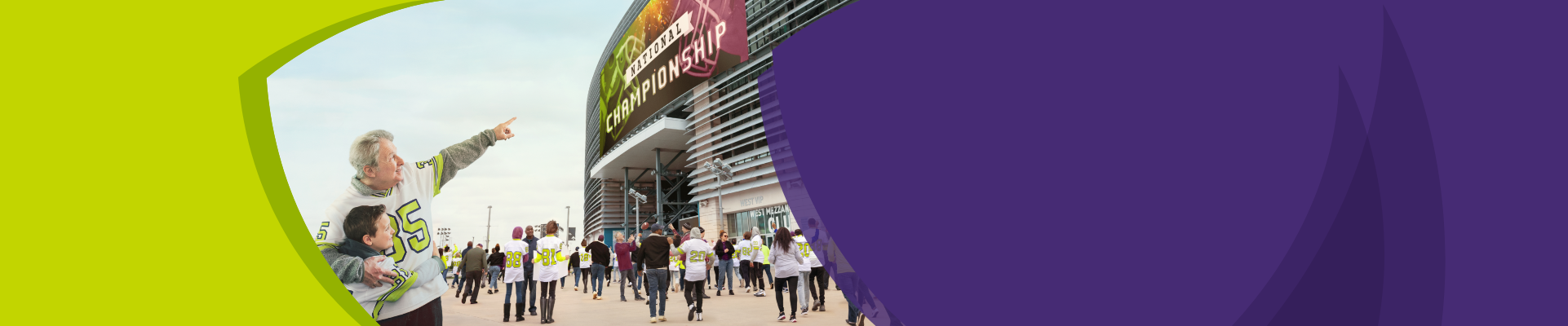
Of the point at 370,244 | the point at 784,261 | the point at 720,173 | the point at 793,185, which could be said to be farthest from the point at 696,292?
the point at 720,173

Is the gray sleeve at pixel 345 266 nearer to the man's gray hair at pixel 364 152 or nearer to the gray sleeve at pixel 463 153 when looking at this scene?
the man's gray hair at pixel 364 152

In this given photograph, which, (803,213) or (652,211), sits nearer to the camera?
(803,213)

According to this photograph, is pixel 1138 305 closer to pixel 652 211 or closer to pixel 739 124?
pixel 739 124

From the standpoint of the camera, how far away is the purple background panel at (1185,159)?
2.34m

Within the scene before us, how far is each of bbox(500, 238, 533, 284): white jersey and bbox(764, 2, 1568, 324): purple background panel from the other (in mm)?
6359

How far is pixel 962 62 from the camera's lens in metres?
2.95

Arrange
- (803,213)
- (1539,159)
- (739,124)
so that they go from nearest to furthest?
(1539,159) → (803,213) → (739,124)

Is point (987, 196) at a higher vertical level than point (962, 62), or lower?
lower

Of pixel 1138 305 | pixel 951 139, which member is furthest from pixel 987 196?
pixel 1138 305

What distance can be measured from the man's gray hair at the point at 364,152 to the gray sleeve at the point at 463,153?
0.40m

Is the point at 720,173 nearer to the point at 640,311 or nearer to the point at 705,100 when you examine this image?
the point at 705,100

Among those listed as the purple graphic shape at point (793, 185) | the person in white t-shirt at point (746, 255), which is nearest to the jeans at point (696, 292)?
the person in white t-shirt at point (746, 255)

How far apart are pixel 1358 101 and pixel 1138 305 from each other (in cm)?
108

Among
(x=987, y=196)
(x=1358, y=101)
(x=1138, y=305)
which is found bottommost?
(x=1138, y=305)
